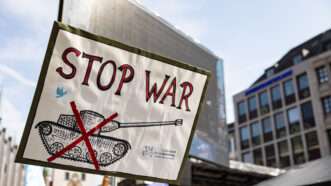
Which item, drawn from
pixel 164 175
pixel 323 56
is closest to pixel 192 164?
pixel 164 175

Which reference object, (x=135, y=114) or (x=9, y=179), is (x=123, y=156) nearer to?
(x=135, y=114)

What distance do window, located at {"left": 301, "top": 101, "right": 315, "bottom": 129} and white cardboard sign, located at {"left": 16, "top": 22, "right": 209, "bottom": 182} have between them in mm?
39582

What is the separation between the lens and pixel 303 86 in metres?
42.0

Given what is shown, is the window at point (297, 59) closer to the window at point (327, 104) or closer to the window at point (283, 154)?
the window at point (327, 104)

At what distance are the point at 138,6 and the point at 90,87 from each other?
2350 millimetres

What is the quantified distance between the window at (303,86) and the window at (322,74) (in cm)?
150

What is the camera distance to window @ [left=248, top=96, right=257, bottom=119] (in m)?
48.2

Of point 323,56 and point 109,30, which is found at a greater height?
point 323,56

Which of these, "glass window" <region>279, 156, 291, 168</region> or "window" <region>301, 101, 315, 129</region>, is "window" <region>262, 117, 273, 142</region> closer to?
"glass window" <region>279, 156, 291, 168</region>

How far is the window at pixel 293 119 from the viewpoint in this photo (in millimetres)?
42000

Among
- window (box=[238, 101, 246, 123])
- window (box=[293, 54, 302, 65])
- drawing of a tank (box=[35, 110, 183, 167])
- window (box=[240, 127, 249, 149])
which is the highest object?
window (box=[293, 54, 302, 65])

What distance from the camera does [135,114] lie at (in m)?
2.98

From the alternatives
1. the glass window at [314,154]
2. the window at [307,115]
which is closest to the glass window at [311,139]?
the glass window at [314,154]

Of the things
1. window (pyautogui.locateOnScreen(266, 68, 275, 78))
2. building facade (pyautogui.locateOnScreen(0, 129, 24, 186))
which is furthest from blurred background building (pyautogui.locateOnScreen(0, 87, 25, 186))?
window (pyautogui.locateOnScreen(266, 68, 275, 78))
